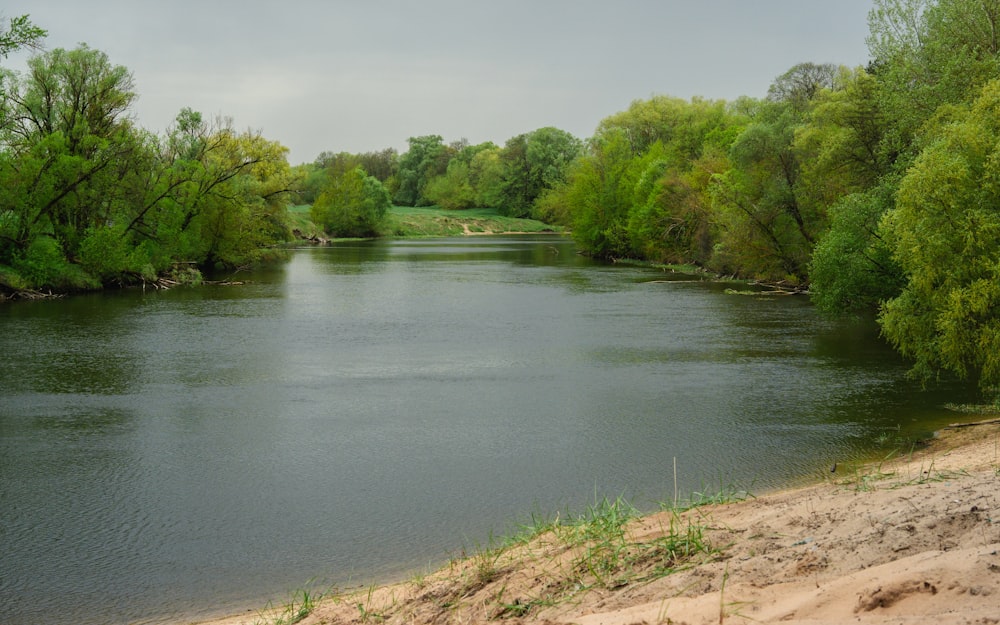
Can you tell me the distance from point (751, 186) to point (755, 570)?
1488 inches

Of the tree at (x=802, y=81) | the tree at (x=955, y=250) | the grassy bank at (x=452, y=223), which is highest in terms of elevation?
the tree at (x=802, y=81)

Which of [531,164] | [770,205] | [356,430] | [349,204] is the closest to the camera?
[356,430]

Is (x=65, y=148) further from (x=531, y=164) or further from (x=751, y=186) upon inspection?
(x=531, y=164)

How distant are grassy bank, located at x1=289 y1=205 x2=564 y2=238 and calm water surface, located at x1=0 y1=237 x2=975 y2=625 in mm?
79766

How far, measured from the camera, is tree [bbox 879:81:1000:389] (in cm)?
1595

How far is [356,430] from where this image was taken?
1556 centimetres

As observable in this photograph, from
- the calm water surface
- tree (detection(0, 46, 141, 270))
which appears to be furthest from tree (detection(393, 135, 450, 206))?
the calm water surface

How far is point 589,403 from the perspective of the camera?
17.9 metres

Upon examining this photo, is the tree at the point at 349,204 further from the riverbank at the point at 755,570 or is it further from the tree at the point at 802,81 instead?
the riverbank at the point at 755,570

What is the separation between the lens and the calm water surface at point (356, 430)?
9.91 m

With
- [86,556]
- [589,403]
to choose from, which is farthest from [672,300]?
[86,556]

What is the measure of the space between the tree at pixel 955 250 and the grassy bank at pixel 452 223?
91984mm

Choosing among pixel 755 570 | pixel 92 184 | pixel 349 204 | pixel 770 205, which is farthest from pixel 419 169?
pixel 755 570

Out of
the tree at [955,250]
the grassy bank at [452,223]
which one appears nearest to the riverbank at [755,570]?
the tree at [955,250]
